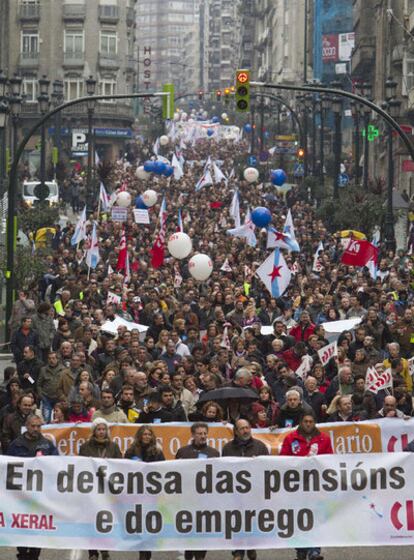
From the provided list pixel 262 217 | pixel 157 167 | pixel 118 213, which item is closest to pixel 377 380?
pixel 262 217

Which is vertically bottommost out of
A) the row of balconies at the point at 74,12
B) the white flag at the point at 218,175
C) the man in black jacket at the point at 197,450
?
the man in black jacket at the point at 197,450

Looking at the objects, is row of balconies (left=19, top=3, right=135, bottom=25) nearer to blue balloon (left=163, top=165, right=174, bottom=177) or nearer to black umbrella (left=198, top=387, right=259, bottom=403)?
blue balloon (left=163, top=165, right=174, bottom=177)

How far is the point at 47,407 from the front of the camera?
1733 centimetres

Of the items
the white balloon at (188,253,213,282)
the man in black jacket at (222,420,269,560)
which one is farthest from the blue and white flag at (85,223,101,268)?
the man in black jacket at (222,420,269,560)

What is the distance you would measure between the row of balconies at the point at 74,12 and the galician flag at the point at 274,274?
266 ft

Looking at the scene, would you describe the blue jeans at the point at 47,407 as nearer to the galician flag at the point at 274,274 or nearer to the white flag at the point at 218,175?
the galician flag at the point at 274,274

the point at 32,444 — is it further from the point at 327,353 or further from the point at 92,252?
the point at 92,252

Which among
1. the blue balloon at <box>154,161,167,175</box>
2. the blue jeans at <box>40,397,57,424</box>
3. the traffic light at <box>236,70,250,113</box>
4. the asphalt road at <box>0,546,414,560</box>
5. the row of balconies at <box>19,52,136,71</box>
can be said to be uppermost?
the row of balconies at <box>19,52,136,71</box>

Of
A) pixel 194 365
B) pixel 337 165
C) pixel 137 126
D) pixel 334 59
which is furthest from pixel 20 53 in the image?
pixel 194 365

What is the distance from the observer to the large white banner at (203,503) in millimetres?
12078

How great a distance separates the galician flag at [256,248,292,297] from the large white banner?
16.2m

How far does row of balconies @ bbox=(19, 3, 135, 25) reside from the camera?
10731 cm

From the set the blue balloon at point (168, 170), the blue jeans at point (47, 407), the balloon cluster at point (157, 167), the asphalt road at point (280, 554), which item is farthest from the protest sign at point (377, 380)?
the blue balloon at point (168, 170)

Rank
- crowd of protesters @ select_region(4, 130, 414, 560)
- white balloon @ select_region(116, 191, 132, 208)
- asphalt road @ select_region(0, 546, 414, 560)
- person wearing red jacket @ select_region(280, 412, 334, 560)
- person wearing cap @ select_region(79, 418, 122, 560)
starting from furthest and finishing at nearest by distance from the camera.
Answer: white balloon @ select_region(116, 191, 132, 208)
crowd of protesters @ select_region(4, 130, 414, 560)
asphalt road @ select_region(0, 546, 414, 560)
person wearing red jacket @ select_region(280, 412, 334, 560)
person wearing cap @ select_region(79, 418, 122, 560)
